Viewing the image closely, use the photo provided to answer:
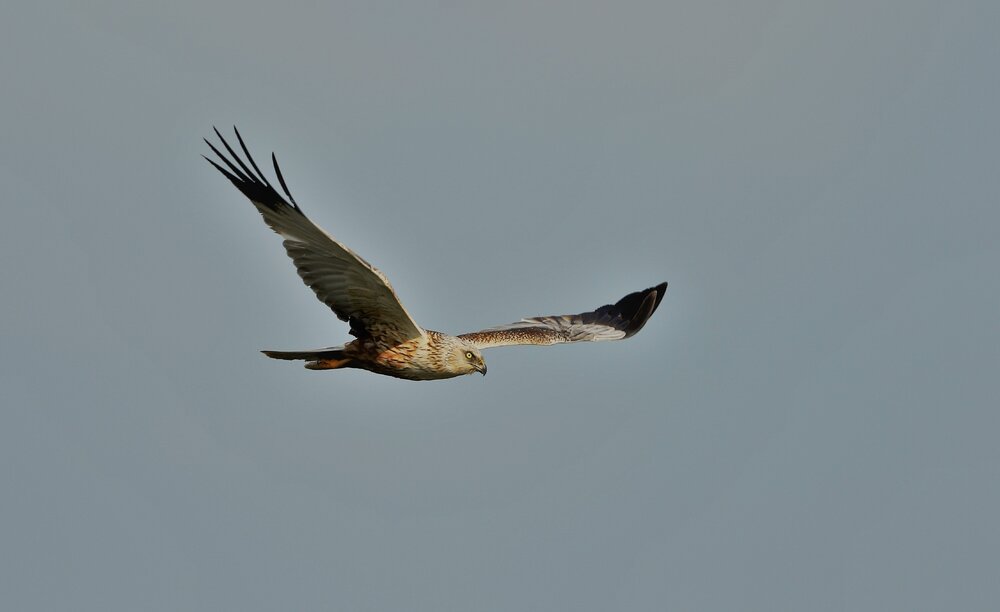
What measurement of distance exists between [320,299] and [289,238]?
3.50 feet

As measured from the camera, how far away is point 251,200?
14.6 metres

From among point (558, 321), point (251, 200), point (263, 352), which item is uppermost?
point (558, 321)

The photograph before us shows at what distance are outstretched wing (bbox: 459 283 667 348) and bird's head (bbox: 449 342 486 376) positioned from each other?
8.39ft

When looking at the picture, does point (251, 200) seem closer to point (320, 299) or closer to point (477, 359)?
point (320, 299)

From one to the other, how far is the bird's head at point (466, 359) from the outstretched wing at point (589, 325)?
256 cm

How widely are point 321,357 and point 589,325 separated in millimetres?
5723

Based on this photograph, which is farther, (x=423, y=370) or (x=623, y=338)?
(x=623, y=338)

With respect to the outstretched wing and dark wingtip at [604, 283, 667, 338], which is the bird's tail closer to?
the outstretched wing

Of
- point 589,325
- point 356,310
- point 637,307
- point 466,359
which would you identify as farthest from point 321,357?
point 637,307

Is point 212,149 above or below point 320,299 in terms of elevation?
above

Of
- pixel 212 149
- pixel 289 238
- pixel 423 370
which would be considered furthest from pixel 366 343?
pixel 212 149

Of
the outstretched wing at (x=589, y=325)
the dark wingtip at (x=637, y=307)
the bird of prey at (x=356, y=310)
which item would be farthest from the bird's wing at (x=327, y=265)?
the dark wingtip at (x=637, y=307)

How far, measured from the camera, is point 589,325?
20625 millimetres

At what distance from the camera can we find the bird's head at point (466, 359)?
52.3ft
